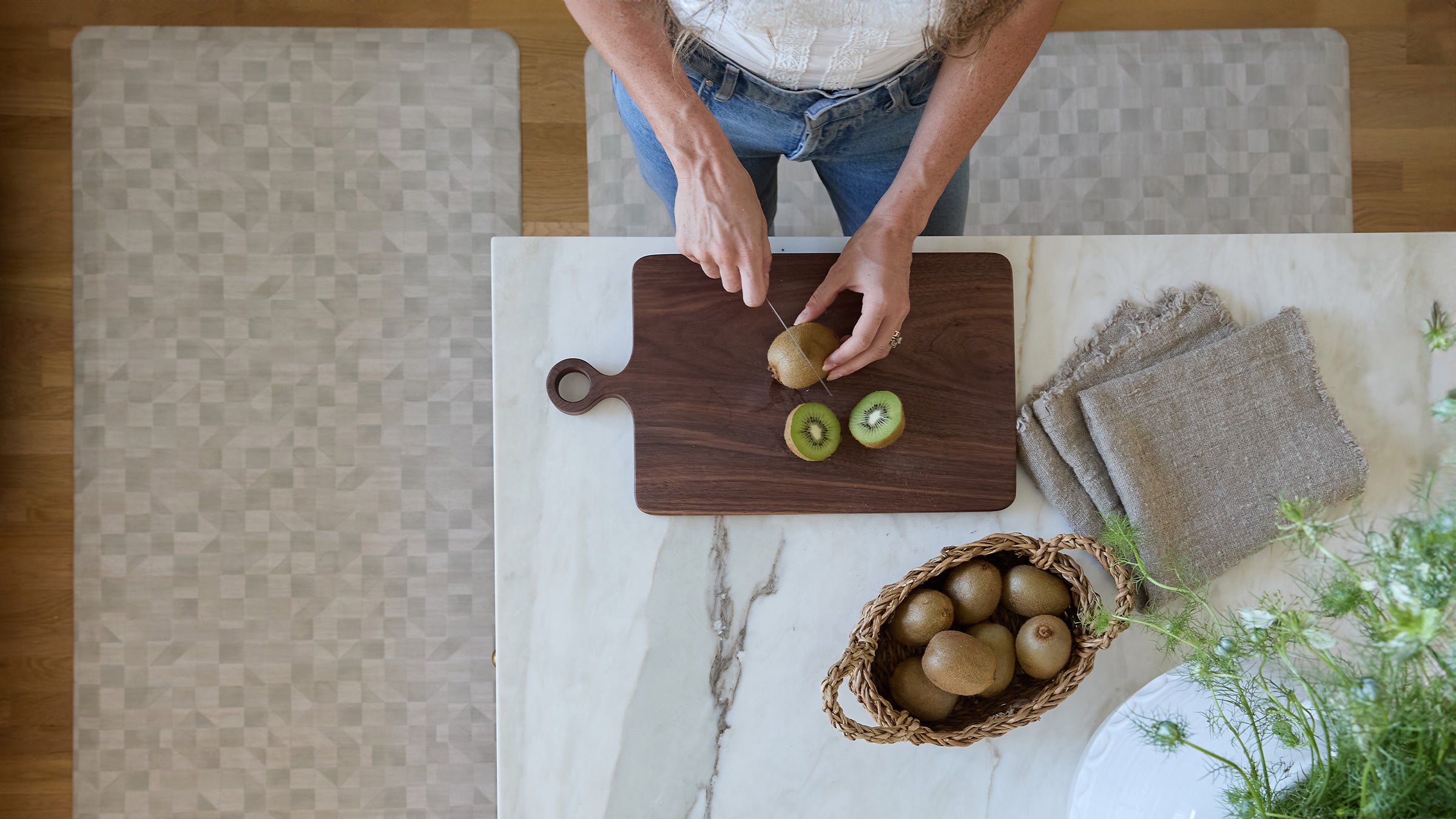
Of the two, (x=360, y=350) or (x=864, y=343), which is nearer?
(x=864, y=343)

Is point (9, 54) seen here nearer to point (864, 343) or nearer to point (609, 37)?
point (609, 37)

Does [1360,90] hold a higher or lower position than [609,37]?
higher

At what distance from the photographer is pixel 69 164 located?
162 centimetres

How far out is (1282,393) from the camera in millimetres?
1094

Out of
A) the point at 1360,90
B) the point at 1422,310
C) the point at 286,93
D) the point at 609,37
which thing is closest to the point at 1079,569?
the point at 1422,310

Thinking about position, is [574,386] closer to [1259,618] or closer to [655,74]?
[655,74]

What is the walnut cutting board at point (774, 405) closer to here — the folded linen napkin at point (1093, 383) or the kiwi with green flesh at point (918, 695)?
the folded linen napkin at point (1093, 383)

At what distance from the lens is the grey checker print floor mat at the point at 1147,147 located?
1660 mm

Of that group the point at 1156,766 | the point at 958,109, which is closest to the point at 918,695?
the point at 1156,766

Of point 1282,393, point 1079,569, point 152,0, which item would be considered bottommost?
point 1079,569

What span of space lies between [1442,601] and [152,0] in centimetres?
200

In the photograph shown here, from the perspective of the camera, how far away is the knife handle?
1.06m

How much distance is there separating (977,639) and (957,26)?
58 cm

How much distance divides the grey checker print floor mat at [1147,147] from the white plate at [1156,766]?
94cm
